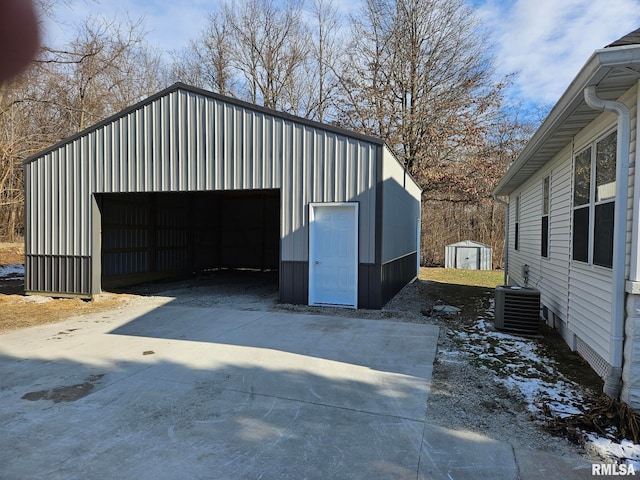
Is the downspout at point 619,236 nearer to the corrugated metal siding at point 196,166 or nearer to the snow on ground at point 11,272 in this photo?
the corrugated metal siding at point 196,166

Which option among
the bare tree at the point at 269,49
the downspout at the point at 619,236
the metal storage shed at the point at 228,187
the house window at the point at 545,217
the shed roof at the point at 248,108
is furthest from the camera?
the bare tree at the point at 269,49

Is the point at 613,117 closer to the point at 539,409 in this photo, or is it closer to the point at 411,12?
the point at 539,409

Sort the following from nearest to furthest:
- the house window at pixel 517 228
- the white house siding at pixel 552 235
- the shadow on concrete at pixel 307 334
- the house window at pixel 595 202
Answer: the house window at pixel 595 202 < the shadow on concrete at pixel 307 334 < the white house siding at pixel 552 235 < the house window at pixel 517 228

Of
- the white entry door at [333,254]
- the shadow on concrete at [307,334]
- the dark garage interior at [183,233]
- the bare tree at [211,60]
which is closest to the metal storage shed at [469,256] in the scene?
the dark garage interior at [183,233]

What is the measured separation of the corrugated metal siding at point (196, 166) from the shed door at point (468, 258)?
498 inches

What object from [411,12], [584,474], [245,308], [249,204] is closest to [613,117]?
[584,474]

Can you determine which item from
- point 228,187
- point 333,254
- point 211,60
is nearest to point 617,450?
point 333,254

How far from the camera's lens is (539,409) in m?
3.47

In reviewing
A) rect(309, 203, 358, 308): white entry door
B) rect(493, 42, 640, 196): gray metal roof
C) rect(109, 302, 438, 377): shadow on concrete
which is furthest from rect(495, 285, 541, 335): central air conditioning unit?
rect(309, 203, 358, 308): white entry door

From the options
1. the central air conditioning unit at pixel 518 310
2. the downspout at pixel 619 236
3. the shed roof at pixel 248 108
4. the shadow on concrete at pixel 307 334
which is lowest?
the shadow on concrete at pixel 307 334

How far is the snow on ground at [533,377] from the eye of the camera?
9.37 ft

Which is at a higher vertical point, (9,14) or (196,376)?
(9,14)

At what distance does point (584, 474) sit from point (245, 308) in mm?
6516

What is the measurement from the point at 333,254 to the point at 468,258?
1275cm
